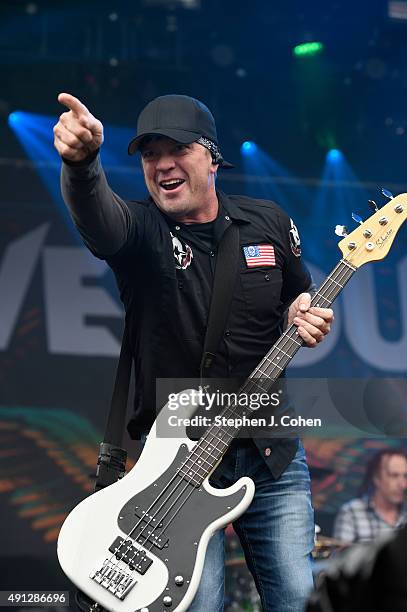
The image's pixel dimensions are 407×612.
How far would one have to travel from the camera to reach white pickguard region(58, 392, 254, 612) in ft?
9.46

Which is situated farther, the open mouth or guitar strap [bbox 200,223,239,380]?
the open mouth

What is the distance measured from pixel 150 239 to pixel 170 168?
299 millimetres

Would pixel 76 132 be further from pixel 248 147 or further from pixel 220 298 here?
pixel 248 147

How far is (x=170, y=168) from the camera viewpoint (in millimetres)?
3301

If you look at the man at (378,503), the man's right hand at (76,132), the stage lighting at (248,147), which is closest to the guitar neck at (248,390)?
the man's right hand at (76,132)

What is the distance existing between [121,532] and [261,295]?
94 centimetres

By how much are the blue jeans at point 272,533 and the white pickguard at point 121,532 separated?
0.11 m

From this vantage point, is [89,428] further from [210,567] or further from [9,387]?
[210,567]

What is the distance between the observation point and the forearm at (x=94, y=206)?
2787 millimetres

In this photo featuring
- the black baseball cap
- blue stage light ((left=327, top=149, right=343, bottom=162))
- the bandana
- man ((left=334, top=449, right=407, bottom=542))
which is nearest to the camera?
the black baseball cap

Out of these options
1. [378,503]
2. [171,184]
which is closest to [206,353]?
[171,184]

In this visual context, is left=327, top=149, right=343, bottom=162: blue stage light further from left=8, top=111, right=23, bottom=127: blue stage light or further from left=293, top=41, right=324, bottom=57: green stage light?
left=8, top=111, right=23, bottom=127: blue stage light

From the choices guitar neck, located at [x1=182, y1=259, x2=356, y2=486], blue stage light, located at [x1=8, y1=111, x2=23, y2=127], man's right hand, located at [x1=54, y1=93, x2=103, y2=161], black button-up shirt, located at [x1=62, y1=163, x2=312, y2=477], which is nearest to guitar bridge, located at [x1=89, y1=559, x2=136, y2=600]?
guitar neck, located at [x1=182, y1=259, x2=356, y2=486]

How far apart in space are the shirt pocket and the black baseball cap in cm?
53
